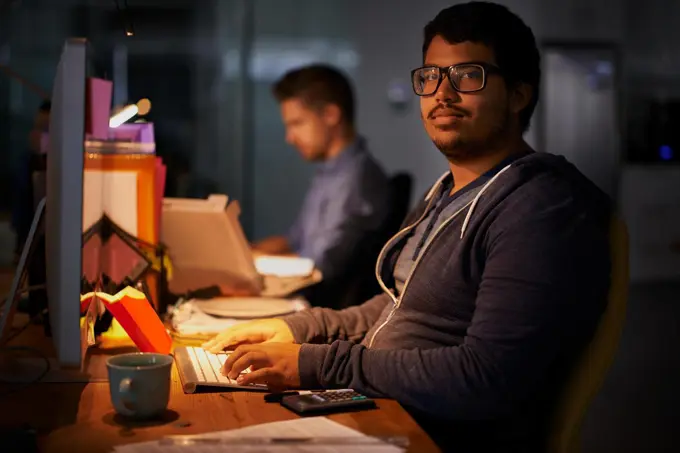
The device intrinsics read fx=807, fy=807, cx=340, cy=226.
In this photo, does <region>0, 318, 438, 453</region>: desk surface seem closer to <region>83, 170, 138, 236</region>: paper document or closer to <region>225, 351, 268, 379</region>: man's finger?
<region>225, 351, 268, 379</region>: man's finger

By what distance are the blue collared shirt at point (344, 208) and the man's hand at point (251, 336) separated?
55.1 inches

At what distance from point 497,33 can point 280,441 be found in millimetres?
831

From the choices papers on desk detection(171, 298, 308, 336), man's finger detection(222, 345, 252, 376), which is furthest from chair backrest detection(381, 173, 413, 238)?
man's finger detection(222, 345, 252, 376)

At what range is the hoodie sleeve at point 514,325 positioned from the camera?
3.89ft

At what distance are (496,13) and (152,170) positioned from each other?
0.85 metres

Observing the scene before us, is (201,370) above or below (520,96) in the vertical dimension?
below

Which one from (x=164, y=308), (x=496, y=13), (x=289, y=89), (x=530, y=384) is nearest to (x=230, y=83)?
(x=289, y=89)

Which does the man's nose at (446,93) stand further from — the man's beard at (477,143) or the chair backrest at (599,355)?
the chair backrest at (599,355)

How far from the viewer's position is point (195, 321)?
1.81 m

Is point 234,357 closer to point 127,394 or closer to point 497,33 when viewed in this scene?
point 127,394

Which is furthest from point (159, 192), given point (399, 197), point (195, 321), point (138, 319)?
point (399, 197)

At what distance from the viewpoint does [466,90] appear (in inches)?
56.8

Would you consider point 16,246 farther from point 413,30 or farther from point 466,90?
point 413,30

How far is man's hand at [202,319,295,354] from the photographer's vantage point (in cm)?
153
